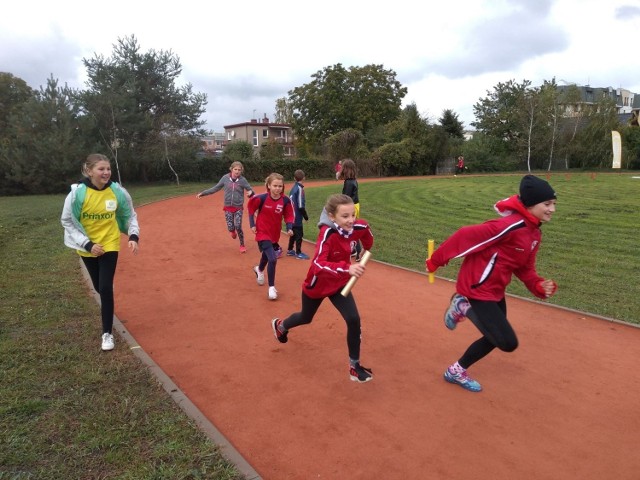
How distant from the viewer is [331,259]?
4.22 m

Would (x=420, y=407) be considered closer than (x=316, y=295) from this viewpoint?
Yes

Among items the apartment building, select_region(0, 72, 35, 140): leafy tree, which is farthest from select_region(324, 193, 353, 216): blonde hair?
A: the apartment building

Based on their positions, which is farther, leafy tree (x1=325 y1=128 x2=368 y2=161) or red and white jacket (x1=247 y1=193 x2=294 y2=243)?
leafy tree (x1=325 y1=128 x2=368 y2=161)

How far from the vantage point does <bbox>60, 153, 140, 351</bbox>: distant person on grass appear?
4719mm

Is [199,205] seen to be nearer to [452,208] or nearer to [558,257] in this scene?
[452,208]

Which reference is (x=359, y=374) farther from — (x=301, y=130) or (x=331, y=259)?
(x=301, y=130)

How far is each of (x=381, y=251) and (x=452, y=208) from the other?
7.17 meters

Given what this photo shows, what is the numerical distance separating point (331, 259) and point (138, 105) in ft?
105

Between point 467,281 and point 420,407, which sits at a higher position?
point 467,281

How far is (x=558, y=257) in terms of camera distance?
935cm

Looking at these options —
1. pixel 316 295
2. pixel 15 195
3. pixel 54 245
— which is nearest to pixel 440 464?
pixel 316 295

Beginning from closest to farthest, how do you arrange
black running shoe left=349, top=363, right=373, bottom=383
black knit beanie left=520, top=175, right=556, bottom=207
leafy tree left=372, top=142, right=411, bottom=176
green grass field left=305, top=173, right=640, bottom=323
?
black knit beanie left=520, top=175, right=556, bottom=207, black running shoe left=349, top=363, right=373, bottom=383, green grass field left=305, top=173, right=640, bottom=323, leafy tree left=372, top=142, right=411, bottom=176

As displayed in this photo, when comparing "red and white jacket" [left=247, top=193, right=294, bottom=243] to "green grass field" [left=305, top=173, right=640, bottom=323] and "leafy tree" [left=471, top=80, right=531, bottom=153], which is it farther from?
"leafy tree" [left=471, top=80, right=531, bottom=153]

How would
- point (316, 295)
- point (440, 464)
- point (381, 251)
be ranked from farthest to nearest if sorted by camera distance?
1. point (381, 251)
2. point (316, 295)
3. point (440, 464)
